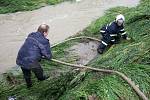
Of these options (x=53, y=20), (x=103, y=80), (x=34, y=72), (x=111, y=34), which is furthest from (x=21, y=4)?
(x=103, y=80)

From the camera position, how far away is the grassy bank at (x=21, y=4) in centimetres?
1542

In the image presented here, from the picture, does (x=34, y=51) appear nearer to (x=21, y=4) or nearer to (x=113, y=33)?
(x=113, y=33)

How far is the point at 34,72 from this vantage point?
8516 millimetres

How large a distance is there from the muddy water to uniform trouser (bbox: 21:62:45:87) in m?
2.61

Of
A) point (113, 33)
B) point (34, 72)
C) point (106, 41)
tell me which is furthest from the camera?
point (106, 41)

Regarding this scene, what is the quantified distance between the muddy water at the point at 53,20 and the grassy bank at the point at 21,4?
0.27 metres

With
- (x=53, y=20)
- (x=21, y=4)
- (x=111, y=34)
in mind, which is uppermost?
(x=21, y=4)

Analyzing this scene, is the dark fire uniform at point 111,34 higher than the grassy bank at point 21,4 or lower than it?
lower

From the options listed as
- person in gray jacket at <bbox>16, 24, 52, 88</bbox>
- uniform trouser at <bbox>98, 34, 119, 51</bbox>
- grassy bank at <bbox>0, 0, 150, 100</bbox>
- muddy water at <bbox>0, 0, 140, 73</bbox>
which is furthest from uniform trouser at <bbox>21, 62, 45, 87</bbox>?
muddy water at <bbox>0, 0, 140, 73</bbox>

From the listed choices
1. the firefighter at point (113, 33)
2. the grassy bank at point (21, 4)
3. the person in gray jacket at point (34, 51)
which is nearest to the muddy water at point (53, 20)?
the grassy bank at point (21, 4)

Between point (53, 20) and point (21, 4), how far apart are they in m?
1.98

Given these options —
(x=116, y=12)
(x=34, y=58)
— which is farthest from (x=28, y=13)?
(x=34, y=58)

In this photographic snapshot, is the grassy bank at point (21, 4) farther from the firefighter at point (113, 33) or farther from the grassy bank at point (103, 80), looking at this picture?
the firefighter at point (113, 33)

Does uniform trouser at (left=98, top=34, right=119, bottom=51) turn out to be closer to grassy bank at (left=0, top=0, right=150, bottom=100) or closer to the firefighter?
the firefighter
